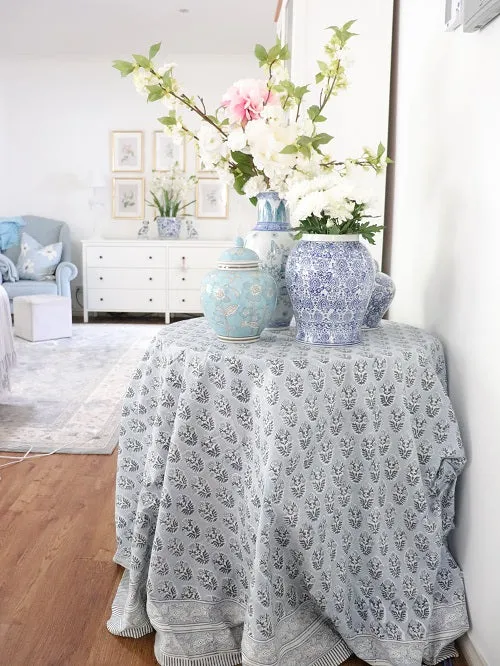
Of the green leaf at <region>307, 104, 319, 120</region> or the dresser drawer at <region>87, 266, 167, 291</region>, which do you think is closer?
the green leaf at <region>307, 104, 319, 120</region>

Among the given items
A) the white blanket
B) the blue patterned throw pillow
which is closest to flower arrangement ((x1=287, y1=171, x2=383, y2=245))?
the white blanket

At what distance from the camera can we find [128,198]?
6.73 meters

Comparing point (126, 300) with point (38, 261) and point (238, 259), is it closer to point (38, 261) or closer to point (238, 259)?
point (38, 261)

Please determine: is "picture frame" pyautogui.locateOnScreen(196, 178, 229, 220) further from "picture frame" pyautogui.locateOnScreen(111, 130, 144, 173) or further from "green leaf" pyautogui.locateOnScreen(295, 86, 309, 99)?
"green leaf" pyautogui.locateOnScreen(295, 86, 309, 99)

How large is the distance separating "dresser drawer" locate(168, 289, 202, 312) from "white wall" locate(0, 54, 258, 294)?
2.55ft

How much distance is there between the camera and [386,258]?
2316mm

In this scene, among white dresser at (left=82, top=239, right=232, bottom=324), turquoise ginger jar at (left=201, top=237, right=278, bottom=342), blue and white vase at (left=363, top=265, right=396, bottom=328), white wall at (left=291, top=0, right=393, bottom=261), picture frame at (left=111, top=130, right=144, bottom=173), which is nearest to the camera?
turquoise ginger jar at (left=201, top=237, right=278, bottom=342)

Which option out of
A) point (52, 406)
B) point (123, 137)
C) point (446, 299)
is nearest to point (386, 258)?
point (446, 299)

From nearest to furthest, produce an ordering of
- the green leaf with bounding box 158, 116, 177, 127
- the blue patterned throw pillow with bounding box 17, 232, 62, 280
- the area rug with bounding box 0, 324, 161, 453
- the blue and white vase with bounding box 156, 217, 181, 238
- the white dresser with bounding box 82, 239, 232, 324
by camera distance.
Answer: the green leaf with bounding box 158, 116, 177, 127 < the area rug with bounding box 0, 324, 161, 453 < the blue patterned throw pillow with bounding box 17, 232, 62, 280 < the white dresser with bounding box 82, 239, 232, 324 < the blue and white vase with bounding box 156, 217, 181, 238

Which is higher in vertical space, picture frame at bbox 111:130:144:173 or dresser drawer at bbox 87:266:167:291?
picture frame at bbox 111:130:144:173

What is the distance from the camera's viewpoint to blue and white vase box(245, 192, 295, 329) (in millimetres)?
1723

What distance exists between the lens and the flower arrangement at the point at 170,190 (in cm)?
645

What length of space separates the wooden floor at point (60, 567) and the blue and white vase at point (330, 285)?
778 mm

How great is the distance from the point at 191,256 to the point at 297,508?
4.97m
